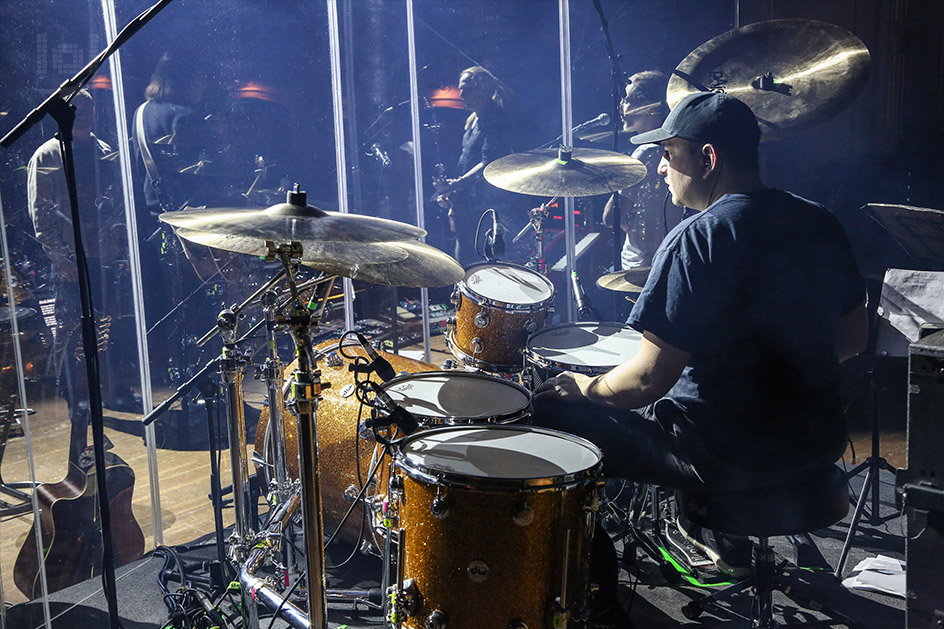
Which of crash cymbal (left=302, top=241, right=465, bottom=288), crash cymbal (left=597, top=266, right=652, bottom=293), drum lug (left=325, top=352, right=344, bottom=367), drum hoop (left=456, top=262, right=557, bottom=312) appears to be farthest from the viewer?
crash cymbal (left=597, top=266, right=652, bottom=293)

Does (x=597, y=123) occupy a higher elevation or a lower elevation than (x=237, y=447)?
higher

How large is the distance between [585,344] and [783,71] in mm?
1748

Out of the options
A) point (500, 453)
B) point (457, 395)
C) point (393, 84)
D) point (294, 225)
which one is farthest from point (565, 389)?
point (393, 84)

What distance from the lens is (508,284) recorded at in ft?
11.5

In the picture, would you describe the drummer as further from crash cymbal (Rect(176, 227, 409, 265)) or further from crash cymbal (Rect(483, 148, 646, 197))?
crash cymbal (Rect(483, 148, 646, 197))

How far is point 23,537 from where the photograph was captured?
2.58 meters

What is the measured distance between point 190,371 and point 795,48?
3643mm

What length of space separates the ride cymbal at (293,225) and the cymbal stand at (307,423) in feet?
0.23

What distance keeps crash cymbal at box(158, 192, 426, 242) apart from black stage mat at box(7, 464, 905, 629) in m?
1.58

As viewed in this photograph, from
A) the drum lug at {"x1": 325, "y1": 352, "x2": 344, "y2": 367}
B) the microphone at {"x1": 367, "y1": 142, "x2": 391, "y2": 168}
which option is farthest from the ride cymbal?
the microphone at {"x1": 367, "y1": 142, "x2": 391, "y2": 168}

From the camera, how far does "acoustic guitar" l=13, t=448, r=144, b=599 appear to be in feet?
8.69

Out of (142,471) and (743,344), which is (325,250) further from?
(142,471)

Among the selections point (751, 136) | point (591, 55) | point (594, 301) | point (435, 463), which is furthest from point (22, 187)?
point (591, 55)

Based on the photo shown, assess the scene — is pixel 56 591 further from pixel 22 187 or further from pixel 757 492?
pixel 757 492
